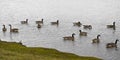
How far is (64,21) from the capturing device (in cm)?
6122

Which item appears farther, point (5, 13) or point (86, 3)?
point (86, 3)

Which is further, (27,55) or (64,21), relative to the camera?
(64,21)

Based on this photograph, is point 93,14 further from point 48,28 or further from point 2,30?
point 2,30

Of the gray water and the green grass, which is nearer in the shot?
the green grass

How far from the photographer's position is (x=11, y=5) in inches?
3162

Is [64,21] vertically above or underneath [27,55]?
above

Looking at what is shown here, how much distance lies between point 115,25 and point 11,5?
32479 millimetres

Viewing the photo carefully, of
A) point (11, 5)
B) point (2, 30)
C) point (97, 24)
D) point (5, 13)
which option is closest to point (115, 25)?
point (97, 24)

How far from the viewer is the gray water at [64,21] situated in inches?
1712

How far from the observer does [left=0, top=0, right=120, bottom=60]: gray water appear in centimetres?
4350

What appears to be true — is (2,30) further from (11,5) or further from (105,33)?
(11,5)

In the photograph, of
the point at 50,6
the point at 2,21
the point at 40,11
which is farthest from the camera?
the point at 50,6

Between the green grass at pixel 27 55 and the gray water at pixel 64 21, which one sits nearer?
the green grass at pixel 27 55

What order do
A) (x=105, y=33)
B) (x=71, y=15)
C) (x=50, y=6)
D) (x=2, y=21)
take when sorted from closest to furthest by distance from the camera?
(x=105, y=33) < (x=2, y=21) < (x=71, y=15) < (x=50, y=6)
